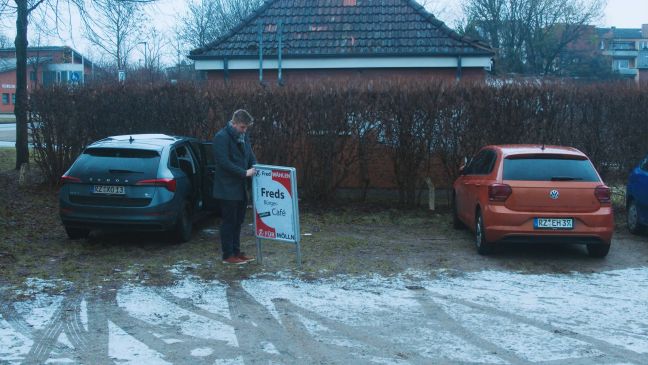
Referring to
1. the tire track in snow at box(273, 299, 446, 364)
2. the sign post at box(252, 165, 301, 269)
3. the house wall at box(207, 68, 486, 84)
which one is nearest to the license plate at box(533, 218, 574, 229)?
the sign post at box(252, 165, 301, 269)

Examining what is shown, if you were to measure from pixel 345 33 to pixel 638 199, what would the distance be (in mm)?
11495

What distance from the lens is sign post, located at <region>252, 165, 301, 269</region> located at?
9.08m

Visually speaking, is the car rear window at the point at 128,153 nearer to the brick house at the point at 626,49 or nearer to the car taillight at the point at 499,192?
the car taillight at the point at 499,192

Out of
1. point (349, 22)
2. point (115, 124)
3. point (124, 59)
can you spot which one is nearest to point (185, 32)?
point (124, 59)

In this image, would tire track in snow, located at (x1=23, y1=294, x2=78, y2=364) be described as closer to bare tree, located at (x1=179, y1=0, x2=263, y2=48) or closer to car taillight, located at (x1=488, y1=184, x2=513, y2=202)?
car taillight, located at (x1=488, y1=184, x2=513, y2=202)

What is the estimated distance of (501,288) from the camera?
841cm

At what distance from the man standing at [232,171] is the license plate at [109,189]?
4.96 feet

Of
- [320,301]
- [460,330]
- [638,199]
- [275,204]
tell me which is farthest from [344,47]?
[460,330]

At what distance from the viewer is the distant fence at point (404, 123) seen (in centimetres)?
1395

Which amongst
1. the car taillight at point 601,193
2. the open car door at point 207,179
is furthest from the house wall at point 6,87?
the car taillight at point 601,193

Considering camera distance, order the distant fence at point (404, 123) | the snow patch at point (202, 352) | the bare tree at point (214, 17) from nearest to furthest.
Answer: the snow patch at point (202, 352) → the distant fence at point (404, 123) → the bare tree at point (214, 17)

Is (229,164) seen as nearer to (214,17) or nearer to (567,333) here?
(567,333)

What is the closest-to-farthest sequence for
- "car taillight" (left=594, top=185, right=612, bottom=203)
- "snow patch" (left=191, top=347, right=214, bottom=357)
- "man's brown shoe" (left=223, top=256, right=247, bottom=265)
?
"snow patch" (left=191, top=347, right=214, bottom=357), "man's brown shoe" (left=223, top=256, right=247, bottom=265), "car taillight" (left=594, top=185, right=612, bottom=203)

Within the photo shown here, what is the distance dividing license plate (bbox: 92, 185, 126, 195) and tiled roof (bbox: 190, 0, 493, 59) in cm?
1156
